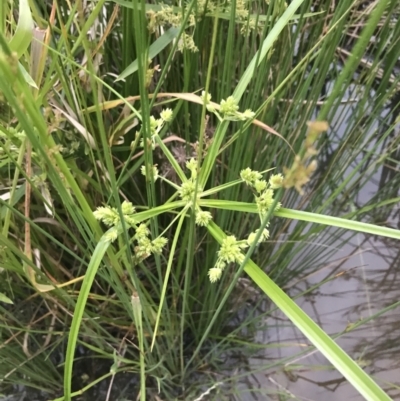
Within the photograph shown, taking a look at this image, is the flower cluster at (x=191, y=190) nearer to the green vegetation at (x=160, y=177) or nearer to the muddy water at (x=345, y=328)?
the green vegetation at (x=160, y=177)

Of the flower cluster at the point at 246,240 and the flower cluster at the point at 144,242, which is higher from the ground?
the flower cluster at the point at 246,240

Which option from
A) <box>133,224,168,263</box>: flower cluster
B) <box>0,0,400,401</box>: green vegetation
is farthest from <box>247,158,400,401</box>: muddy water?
<box>133,224,168,263</box>: flower cluster

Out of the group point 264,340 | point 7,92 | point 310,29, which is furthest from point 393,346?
point 7,92

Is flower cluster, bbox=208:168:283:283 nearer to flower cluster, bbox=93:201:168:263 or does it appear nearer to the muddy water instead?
flower cluster, bbox=93:201:168:263

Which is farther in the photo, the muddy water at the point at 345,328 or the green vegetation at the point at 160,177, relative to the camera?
the muddy water at the point at 345,328

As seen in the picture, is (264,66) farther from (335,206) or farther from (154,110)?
(335,206)

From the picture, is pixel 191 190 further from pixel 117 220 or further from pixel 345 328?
pixel 345 328

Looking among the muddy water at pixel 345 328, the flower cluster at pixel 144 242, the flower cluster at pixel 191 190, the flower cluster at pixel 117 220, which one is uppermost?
the flower cluster at pixel 191 190

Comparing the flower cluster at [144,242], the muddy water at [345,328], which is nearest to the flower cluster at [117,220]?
the flower cluster at [144,242]
